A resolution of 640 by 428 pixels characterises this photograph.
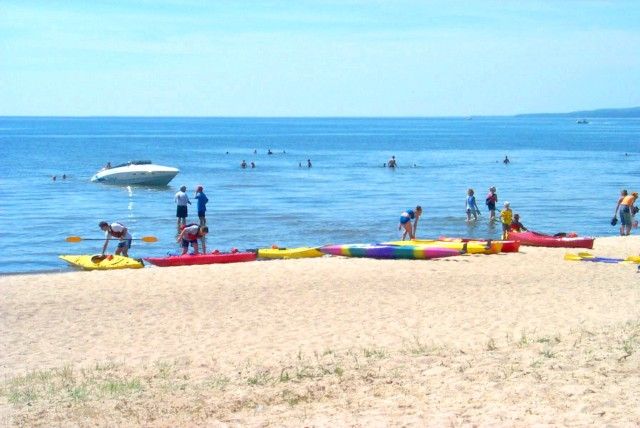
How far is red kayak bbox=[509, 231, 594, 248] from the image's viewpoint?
74.1 feet

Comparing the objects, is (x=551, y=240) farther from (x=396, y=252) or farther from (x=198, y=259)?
(x=198, y=259)

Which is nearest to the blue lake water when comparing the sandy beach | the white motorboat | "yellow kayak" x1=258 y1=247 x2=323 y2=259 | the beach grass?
the white motorboat

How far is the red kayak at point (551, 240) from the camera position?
22.6m

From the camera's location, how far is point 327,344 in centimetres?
1213

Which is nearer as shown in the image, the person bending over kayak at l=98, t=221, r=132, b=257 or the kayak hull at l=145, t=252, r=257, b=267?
the kayak hull at l=145, t=252, r=257, b=267

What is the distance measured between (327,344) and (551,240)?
12291 millimetres

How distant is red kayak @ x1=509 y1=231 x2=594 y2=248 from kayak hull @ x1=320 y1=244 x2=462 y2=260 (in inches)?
115

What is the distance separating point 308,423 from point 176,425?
1309 mm

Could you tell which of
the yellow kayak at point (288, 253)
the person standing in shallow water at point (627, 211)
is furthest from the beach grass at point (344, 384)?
the person standing in shallow water at point (627, 211)

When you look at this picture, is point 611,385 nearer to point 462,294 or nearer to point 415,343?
point 415,343

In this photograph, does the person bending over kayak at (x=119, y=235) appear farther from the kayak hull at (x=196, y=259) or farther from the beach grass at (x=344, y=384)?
the beach grass at (x=344, y=384)

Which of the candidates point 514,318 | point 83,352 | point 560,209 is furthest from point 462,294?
point 560,209

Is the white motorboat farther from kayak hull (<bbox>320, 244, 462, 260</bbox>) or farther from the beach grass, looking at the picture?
the beach grass

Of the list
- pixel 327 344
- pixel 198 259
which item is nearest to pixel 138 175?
pixel 198 259
